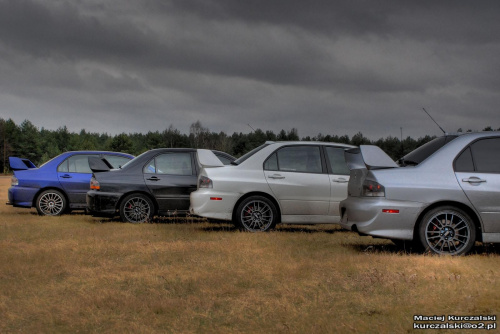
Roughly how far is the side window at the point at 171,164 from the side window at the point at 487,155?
6.76m

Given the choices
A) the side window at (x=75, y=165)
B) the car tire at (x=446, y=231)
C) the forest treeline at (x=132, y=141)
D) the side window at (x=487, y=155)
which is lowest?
the car tire at (x=446, y=231)

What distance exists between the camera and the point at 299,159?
36.8 ft

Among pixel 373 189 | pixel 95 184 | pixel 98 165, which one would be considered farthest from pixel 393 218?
pixel 98 165

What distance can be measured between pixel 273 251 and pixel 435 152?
271 cm

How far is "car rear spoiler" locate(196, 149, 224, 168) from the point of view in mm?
11000

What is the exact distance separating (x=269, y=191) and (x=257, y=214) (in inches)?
19.1

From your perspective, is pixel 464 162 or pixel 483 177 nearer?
pixel 483 177

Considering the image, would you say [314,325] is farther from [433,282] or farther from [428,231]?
[428,231]

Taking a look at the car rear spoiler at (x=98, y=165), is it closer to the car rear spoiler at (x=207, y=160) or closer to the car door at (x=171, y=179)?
the car door at (x=171, y=179)

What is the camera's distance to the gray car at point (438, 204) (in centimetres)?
796

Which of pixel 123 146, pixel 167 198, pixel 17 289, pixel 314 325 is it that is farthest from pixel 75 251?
pixel 123 146

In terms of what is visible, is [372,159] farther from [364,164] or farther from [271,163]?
[271,163]

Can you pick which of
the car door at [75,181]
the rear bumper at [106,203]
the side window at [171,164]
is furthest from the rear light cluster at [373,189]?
the car door at [75,181]

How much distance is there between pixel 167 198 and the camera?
42.8 ft
